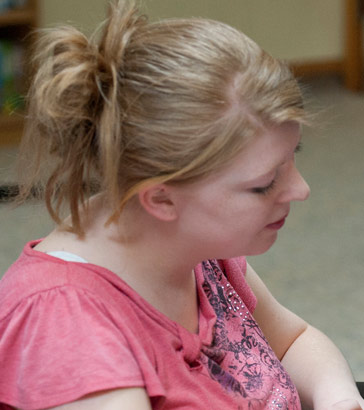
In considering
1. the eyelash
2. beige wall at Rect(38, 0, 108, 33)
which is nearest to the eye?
the eyelash

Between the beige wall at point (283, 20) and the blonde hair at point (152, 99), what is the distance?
3.20m

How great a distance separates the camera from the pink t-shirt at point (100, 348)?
770 mm

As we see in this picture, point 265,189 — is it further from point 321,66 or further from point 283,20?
point 321,66

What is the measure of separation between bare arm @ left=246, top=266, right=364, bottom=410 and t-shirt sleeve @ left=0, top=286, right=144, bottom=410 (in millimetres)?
364

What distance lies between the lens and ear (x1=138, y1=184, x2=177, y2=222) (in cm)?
84

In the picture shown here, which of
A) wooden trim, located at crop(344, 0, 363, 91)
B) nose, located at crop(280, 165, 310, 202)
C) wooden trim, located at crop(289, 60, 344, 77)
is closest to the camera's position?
nose, located at crop(280, 165, 310, 202)

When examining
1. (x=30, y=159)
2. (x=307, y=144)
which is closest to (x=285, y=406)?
(x=30, y=159)

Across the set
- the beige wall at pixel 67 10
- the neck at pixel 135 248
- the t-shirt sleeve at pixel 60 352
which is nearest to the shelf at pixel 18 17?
the beige wall at pixel 67 10

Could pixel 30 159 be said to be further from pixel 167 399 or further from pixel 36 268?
pixel 167 399

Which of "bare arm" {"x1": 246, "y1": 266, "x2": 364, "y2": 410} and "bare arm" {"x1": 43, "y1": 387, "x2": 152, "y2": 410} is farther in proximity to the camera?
"bare arm" {"x1": 246, "y1": 266, "x2": 364, "y2": 410}

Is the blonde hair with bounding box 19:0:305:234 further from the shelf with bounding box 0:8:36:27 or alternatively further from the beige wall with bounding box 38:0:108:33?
the beige wall with bounding box 38:0:108:33

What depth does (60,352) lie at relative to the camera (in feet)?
2.53

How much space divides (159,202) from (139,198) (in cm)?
2

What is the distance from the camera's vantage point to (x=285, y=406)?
3.24 ft
